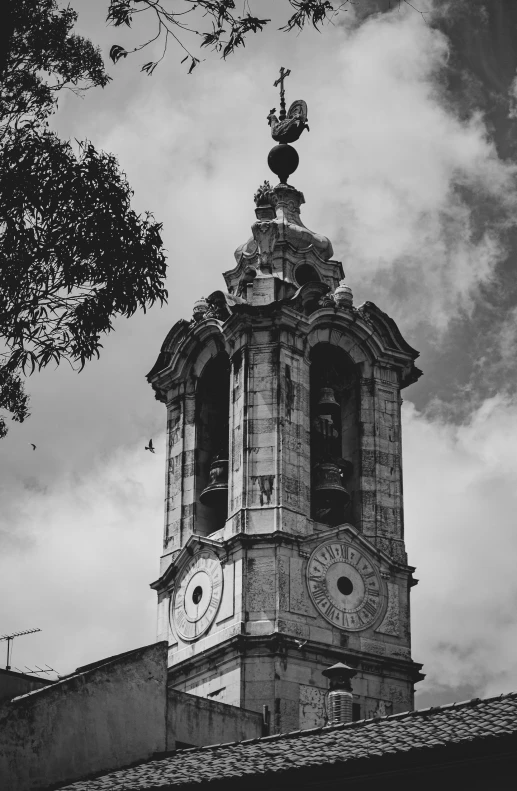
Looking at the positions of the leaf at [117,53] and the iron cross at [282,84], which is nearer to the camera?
the leaf at [117,53]

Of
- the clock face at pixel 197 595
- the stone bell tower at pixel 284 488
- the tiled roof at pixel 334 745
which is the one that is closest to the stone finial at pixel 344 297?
the stone bell tower at pixel 284 488

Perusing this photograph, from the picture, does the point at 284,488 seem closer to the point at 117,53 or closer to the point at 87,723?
the point at 87,723

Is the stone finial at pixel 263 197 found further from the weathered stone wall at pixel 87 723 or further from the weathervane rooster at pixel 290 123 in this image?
the weathered stone wall at pixel 87 723

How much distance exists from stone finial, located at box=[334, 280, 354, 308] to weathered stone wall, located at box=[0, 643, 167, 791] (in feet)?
39.3

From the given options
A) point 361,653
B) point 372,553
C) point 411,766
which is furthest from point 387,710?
point 411,766

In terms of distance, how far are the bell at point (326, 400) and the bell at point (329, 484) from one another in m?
1.57

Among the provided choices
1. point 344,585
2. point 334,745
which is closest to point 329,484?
point 344,585

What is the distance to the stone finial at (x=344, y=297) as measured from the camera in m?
40.2

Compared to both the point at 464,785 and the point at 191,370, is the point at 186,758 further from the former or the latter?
the point at 191,370

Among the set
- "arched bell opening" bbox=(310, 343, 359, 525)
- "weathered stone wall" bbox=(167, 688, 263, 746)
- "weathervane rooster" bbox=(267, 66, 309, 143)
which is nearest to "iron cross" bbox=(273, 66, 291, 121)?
"weathervane rooster" bbox=(267, 66, 309, 143)

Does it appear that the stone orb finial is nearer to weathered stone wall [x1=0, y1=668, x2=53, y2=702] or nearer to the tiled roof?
weathered stone wall [x1=0, y1=668, x2=53, y2=702]

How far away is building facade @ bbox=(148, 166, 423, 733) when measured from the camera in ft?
117

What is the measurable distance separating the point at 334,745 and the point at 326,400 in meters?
15.3

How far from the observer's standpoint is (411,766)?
23188 millimetres
